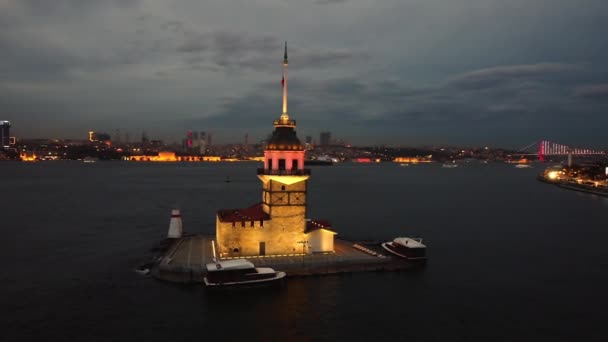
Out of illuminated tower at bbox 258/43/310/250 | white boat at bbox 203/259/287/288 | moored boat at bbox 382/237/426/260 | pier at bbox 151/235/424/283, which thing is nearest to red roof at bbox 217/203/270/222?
illuminated tower at bbox 258/43/310/250

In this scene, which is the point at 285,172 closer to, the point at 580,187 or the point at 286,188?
the point at 286,188

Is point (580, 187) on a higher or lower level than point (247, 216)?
lower

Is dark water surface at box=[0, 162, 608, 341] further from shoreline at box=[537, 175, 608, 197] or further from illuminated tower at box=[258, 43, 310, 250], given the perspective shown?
shoreline at box=[537, 175, 608, 197]

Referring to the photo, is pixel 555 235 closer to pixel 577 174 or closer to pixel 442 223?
pixel 442 223

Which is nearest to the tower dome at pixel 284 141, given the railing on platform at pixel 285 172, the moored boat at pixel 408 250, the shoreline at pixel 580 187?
the railing on platform at pixel 285 172

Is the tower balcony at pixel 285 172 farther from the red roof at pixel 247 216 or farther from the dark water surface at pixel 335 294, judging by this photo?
the dark water surface at pixel 335 294

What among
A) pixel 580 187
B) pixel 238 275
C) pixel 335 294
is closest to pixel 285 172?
pixel 238 275
